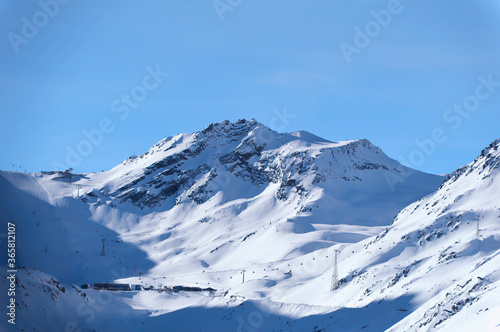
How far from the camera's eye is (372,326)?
247 feet

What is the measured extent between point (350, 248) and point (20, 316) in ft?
235

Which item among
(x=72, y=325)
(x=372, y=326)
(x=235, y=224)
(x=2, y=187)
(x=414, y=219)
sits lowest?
(x=372, y=326)

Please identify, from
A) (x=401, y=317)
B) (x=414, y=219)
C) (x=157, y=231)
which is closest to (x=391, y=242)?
(x=414, y=219)

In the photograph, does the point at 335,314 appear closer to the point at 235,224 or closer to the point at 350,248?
the point at 350,248

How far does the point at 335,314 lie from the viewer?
7981 centimetres

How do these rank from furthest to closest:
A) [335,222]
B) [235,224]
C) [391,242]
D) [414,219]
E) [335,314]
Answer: [235,224], [335,222], [414,219], [391,242], [335,314]

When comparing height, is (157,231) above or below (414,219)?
above

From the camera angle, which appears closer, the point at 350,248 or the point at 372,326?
the point at 372,326

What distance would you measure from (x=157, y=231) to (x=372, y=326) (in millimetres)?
129299

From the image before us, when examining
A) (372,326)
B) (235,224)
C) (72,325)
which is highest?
(235,224)

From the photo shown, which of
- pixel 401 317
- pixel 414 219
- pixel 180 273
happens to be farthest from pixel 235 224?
pixel 401 317

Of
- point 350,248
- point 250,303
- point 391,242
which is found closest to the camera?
point 250,303

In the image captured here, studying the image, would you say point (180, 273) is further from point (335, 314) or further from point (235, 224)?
point (335, 314)

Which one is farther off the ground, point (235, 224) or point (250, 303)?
point (235, 224)
